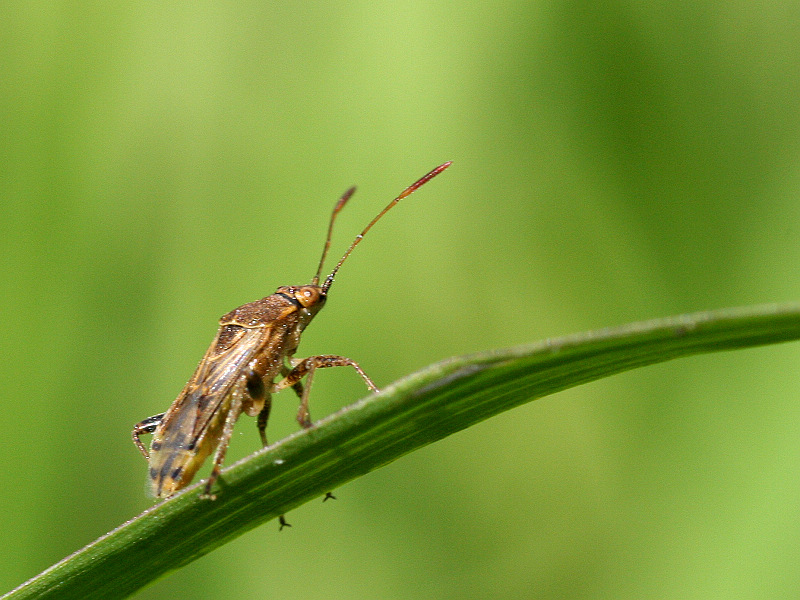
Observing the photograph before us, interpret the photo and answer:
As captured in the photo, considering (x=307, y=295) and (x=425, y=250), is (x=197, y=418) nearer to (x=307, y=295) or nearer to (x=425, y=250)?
(x=307, y=295)

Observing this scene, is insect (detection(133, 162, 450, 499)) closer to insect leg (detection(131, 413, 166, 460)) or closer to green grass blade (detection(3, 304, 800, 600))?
insect leg (detection(131, 413, 166, 460))

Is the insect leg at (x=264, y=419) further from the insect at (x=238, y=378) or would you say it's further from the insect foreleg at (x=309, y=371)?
the insect foreleg at (x=309, y=371)

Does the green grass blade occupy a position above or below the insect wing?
below

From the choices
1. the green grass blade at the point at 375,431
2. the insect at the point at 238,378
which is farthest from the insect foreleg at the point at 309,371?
the green grass blade at the point at 375,431

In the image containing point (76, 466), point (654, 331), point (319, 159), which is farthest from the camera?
point (319, 159)

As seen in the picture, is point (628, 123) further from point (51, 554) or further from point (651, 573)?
point (51, 554)

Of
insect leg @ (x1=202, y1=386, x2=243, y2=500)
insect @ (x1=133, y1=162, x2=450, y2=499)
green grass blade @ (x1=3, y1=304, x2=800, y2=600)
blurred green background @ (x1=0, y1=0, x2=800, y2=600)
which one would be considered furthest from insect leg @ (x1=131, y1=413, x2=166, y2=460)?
green grass blade @ (x1=3, y1=304, x2=800, y2=600)

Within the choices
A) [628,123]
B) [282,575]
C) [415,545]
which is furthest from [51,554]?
[628,123]
